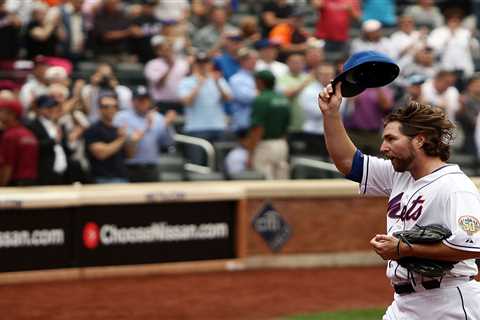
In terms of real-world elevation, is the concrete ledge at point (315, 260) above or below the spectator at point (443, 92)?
below

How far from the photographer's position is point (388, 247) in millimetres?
4758

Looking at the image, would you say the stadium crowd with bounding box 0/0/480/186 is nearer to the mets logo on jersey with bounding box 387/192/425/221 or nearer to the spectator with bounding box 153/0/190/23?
the spectator with bounding box 153/0/190/23

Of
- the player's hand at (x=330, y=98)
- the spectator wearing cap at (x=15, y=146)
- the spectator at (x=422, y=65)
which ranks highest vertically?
the player's hand at (x=330, y=98)

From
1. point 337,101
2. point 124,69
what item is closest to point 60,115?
point 124,69

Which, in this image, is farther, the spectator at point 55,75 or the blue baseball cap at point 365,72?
the spectator at point 55,75

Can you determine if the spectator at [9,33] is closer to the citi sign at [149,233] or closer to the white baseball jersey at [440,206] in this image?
the citi sign at [149,233]

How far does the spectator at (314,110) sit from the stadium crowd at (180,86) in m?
0.02

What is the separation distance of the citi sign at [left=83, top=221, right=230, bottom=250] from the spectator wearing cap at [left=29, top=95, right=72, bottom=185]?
0.71 meters

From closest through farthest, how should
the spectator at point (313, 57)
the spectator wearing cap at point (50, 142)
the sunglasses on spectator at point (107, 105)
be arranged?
the spectator wearing cap at point (50, 142)
the sunglasses on spectator at point (107, 105)
the spectator at point (313, 57)

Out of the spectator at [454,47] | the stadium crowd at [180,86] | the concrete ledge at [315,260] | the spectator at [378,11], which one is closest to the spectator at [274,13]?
the stadium crowd at [180,86]

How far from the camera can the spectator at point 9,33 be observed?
1273 centimetres

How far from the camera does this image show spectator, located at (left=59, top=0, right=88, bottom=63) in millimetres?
13422

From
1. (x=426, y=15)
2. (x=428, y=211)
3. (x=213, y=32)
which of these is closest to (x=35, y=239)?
(x=213, y=32)

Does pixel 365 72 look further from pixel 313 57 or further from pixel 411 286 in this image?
pixel 313 57
